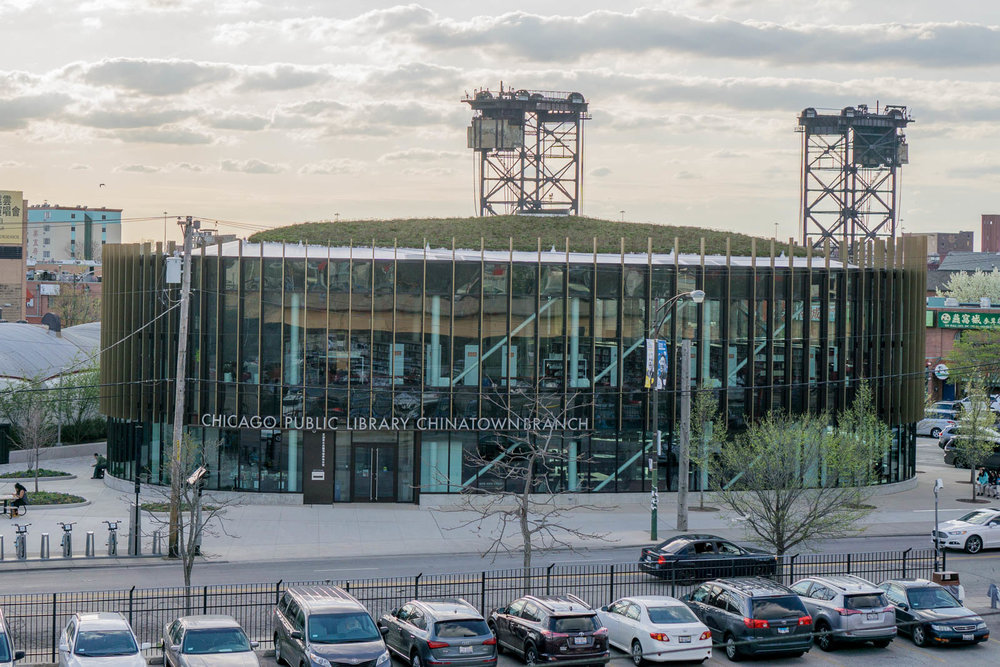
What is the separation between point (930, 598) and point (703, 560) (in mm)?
7320

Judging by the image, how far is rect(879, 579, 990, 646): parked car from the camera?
25.7 m

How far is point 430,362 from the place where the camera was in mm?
47375

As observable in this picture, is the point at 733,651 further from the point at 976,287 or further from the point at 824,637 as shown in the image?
the point at 976,287

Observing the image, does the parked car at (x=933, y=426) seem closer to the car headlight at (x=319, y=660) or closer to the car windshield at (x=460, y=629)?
the car windshield at (x=460, y=629)

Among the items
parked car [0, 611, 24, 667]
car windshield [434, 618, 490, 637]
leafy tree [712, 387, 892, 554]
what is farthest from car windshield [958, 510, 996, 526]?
parked car [0, 611, 24, 667]

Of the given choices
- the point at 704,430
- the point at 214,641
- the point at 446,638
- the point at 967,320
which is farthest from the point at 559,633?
the point at 967,320

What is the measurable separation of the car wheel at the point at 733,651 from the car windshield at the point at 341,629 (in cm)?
785

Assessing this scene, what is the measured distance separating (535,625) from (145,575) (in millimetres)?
15367

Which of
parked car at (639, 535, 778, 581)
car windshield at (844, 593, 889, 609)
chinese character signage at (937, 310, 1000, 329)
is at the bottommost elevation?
parked car at (639, 535, 778, 581)

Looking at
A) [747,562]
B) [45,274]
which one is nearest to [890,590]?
[747,562]

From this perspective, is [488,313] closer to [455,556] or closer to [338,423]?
[338,423]

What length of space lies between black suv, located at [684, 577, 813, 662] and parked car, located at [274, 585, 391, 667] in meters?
7.89

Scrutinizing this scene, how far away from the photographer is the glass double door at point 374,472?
4797cm

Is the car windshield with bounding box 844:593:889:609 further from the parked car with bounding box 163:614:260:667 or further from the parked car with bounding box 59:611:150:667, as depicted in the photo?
the parked car with bounding box 59:611:150:667
